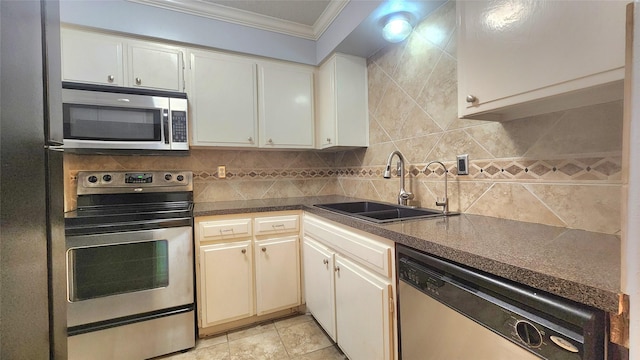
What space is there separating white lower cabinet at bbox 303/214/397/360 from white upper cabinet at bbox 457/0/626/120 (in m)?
0.72

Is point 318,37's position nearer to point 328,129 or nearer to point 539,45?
point 328,129

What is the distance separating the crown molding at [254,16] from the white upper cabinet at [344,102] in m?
0.30

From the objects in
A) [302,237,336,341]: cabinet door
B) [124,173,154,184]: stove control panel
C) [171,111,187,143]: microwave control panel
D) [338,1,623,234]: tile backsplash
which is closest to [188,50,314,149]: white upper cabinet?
[171,111,187,143]: microwave control panel

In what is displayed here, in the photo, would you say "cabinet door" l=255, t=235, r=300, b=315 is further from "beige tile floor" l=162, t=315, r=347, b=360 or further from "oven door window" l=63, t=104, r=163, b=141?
"oven door window" l=63, t=104, r=163, b=141

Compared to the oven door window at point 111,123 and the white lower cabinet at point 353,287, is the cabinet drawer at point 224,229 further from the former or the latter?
the oven door window at point 111,123

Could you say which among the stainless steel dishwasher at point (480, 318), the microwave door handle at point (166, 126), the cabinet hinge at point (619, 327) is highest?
the microwave door handle at point (166, 126)

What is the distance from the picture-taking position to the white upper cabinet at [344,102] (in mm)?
2164

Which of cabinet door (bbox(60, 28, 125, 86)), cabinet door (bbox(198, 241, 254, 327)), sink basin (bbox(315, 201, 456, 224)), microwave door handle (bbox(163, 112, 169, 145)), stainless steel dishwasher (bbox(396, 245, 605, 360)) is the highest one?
cabinet door (bbox(60, 28, 125, 86))

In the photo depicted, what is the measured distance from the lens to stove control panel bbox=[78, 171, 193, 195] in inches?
73.8

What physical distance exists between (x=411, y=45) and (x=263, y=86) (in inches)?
46.1

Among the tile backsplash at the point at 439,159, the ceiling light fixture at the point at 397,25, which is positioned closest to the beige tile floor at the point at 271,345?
the tile backsplash at the point at 439,159

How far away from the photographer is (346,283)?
4.61 feet

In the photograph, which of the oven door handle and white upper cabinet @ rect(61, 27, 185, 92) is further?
white upper cabinet @ rect(61, 27, 185, 92)

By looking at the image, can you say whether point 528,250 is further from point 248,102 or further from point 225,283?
point 248,102
